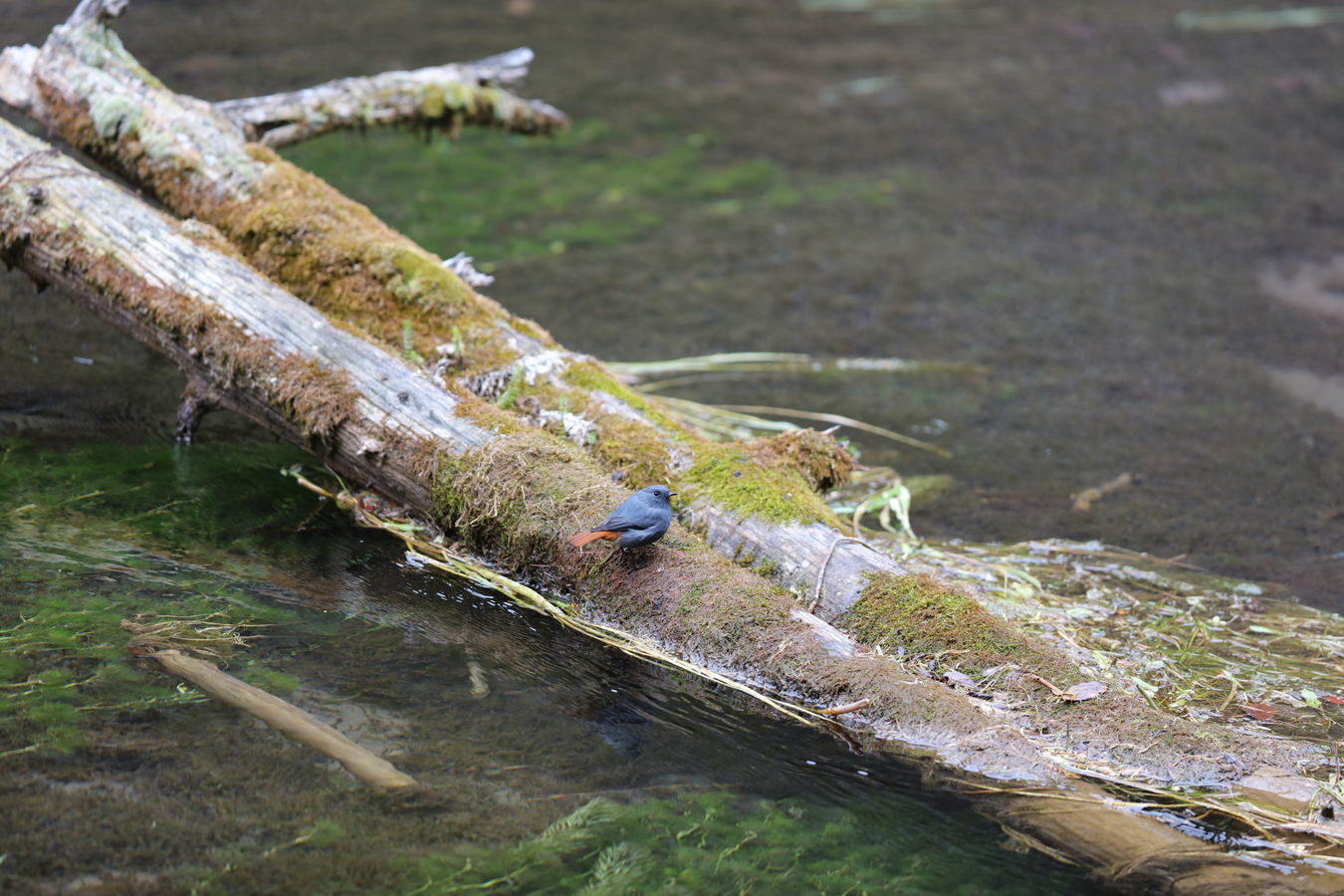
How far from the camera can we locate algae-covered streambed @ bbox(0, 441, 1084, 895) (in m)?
2.33

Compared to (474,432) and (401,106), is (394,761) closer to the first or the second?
(474,432)

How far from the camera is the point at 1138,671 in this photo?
3.19 metres

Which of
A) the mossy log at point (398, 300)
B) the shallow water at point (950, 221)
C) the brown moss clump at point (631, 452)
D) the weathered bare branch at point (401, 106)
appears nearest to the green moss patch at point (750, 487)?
the mossy log at point (398, 300)

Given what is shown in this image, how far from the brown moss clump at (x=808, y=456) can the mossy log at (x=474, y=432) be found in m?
0.01

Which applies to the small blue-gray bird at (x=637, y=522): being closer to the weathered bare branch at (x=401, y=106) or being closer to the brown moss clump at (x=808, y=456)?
the brown moss clump at (x=808, y=456)

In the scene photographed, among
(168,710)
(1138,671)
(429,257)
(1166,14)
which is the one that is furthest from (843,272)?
(1166,14)

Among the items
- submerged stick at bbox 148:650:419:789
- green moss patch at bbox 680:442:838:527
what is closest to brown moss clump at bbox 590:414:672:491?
green moss patch at bbox 680:442:838:527

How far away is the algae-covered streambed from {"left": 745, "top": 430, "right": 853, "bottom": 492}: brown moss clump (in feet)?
2.82

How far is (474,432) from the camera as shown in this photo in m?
3.42

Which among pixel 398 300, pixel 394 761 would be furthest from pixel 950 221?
pixel 394 761

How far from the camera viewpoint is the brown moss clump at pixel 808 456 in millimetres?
3516

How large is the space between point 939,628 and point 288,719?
1735 mm

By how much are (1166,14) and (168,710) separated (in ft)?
36.9

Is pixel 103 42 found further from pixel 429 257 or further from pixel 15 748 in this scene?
pixel 15 748
